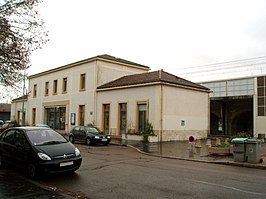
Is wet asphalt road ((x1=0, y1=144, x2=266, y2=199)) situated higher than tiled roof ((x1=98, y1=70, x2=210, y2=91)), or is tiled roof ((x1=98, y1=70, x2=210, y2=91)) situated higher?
tiled roof ((x1=98, y1=70, x2=210, y2=91))

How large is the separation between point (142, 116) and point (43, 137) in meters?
15.4

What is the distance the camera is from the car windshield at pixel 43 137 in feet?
27.4

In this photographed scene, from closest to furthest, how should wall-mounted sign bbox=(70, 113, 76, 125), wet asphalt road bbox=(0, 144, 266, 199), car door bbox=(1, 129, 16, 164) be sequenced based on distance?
wet asphalt road bbox=(0, 144, 266, 199) < car door bbox=(1, 129, 16, 164) < wall-mounted sign bbox=(70, 113, 76, 125)

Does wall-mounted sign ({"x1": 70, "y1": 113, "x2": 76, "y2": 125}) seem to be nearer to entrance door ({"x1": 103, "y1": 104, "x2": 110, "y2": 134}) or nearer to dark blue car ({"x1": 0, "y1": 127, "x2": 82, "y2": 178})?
entrance door ({"x1": 103, "y1": 104, "x2": 110, "y2": 134})

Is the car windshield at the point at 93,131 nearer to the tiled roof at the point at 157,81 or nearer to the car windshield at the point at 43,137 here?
the tiled roof at the point at 157,81

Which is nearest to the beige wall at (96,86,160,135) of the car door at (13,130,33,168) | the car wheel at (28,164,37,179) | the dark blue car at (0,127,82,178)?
the dark blue car at (0,127,82,178)

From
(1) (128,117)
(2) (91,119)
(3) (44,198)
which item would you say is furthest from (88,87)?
(3) (44,198)

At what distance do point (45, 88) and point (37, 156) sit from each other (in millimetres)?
32372

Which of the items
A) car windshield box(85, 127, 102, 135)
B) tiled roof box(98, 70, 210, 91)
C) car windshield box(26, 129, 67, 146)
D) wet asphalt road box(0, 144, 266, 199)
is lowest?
wet asphalt road box(0, 144, 266, 199)

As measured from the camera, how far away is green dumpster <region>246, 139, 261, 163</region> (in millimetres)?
11173

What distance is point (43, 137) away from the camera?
8.70m

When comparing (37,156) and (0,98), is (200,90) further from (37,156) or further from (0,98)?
(37,156)

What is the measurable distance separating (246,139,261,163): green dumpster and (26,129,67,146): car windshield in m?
7.49

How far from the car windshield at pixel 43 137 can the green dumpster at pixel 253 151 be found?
24.6 ft
